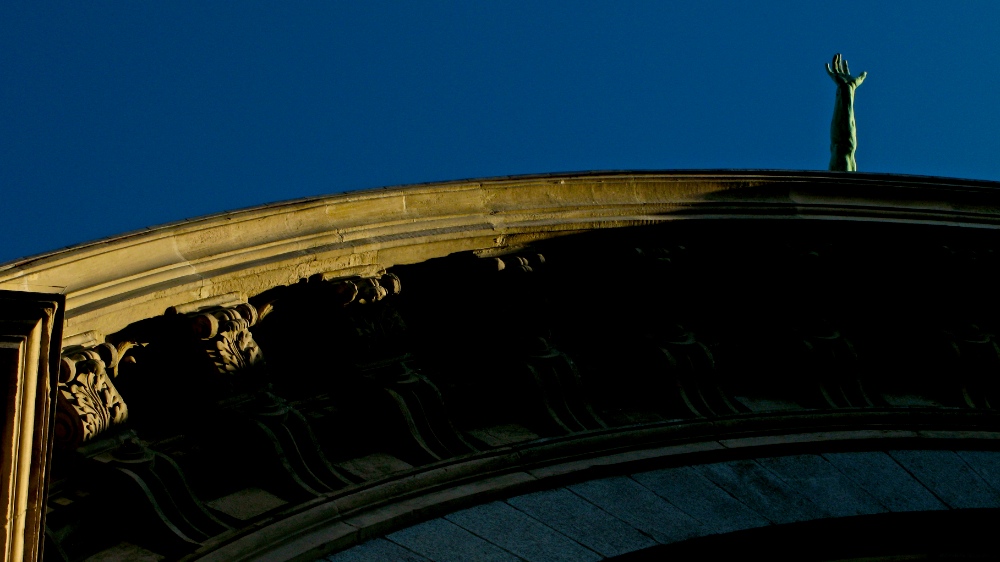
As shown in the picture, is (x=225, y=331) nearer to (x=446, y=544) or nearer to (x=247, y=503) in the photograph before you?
(x=247, y=503)

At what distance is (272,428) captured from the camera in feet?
37.0

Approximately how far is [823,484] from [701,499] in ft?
3.56

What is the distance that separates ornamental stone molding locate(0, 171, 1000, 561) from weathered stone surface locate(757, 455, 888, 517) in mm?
25

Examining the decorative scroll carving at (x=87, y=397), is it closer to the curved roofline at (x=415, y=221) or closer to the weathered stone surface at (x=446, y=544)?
the curved roofline at (x=415, y=221)

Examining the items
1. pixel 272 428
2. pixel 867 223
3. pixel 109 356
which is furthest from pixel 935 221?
pixel 109 356

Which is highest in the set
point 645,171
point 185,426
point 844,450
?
point 645,171

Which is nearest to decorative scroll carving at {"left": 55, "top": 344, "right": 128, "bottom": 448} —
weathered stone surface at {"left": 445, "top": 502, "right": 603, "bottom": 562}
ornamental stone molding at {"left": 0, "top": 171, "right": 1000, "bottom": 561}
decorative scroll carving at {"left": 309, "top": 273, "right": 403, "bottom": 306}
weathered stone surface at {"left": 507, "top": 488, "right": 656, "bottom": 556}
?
ornamental stone molding at {"left": 0, "top": 171, "right": 1000, "bottom": 561}

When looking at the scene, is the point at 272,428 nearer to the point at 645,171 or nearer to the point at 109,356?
the point at 109,356

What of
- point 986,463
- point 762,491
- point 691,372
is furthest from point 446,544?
point 986,463

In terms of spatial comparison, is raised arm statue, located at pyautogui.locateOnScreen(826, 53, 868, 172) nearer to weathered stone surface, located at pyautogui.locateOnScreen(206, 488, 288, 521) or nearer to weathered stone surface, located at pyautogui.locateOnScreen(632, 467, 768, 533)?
weathered stone surface, located at pyautogui.locateOnScreen(632, 467, 768, 533)

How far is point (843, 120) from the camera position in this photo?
1698 cm

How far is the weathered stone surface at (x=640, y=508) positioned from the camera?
1136 cm

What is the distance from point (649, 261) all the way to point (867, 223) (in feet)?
6.91

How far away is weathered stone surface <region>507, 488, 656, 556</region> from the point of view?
1104cm
